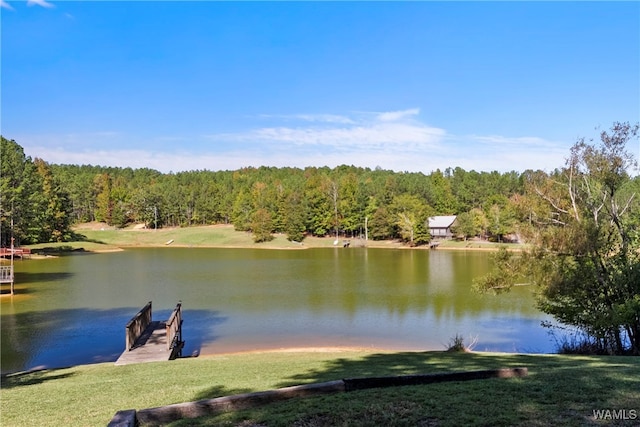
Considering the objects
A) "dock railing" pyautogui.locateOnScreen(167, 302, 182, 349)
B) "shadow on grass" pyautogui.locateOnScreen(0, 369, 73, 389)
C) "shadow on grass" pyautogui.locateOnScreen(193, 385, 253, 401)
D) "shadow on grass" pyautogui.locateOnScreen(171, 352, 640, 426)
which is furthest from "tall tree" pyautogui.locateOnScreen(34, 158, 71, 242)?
"shadow on grass" pyautogui.locateOnScreen(171, 352, 640, 426)

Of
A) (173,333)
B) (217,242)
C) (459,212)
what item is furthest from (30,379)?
(459,212)

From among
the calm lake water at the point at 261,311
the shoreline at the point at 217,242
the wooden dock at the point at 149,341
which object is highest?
the shoreline at the point at 217,242

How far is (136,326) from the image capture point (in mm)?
15555

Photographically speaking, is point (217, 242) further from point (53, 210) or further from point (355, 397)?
point (355, 397)

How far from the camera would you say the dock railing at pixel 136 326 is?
1422 centimetres

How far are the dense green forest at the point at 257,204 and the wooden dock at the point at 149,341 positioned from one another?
38.9m

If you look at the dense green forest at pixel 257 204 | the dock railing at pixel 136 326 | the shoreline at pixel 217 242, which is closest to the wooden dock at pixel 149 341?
the dock railing at pixel 136 326

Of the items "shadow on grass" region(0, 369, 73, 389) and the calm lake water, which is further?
the calm lake water

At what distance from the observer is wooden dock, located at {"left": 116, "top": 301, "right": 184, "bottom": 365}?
44.2 ft

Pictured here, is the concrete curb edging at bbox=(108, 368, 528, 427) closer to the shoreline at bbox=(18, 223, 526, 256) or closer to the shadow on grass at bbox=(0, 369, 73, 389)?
the shadow on grass at bbox=(0, 369, 73, 389)

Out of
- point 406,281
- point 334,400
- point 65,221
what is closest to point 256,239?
point 65,221

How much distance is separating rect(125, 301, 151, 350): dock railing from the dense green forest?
38037 millimetres

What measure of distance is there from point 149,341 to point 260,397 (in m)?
11.1

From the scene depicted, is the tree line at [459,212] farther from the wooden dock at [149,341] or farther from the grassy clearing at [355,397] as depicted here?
the wooden dock at [149,341]
